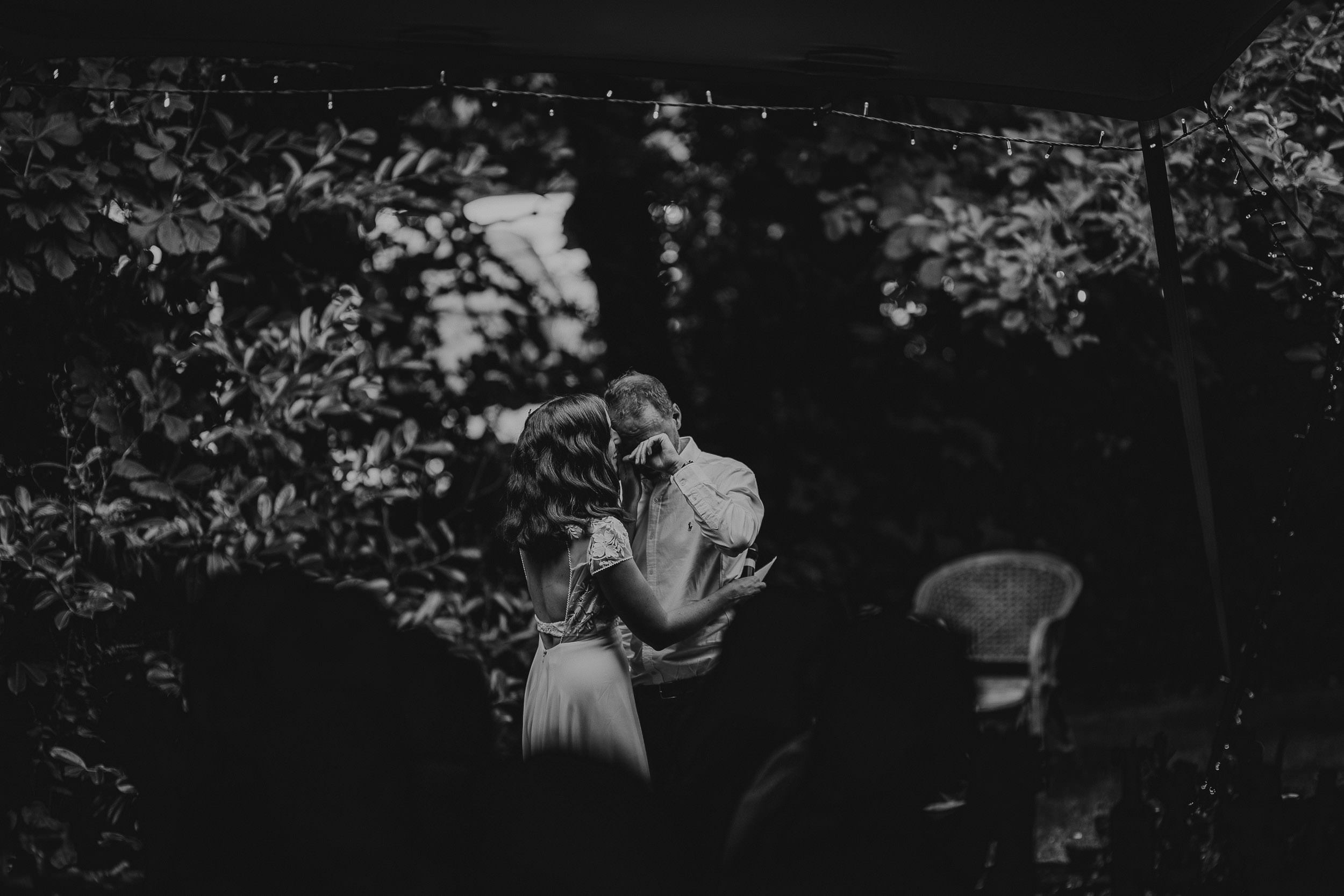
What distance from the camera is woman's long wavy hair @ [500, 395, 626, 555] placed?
233 cm

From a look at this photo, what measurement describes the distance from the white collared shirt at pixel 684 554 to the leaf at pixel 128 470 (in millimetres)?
1558

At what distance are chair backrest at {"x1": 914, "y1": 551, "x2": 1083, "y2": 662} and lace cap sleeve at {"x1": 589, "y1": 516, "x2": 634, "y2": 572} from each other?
14.6ft

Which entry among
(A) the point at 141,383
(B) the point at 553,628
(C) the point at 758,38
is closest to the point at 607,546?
(B) the point at 553,628

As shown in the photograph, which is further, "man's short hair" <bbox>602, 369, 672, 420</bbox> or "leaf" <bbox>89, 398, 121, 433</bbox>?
"leaf" <bbox>89, 398, 121, 433</bbox>

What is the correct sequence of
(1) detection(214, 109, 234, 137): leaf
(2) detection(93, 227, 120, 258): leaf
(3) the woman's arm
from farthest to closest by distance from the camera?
1. (1) detection(214, 109, 234, 137): leaf
2. (2) detection(93, 227, 120, 258): leaf
3. (3) the woman's arm

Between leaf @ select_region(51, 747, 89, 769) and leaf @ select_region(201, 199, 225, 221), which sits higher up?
leaf @ select_region(201, 199, 225, 221)

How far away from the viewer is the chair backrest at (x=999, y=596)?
21.2ft

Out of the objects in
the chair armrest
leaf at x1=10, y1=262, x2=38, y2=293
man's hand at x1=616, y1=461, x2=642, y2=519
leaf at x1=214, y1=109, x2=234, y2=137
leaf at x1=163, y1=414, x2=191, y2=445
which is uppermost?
leaf at x1=214, y1=109, x2=234, y2=137

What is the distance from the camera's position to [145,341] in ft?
11.4

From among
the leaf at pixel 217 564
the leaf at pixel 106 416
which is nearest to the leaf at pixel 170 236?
the leaf at pixel 106 416

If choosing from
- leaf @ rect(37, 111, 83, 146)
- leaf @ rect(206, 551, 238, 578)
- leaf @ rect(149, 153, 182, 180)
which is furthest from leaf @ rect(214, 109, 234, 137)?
leaf @ rect(206, 551, 238, 578)

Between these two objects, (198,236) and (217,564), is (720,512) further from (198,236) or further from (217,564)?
(198,236)

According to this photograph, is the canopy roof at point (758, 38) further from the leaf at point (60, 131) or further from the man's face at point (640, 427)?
the man's face at point (640, 427)

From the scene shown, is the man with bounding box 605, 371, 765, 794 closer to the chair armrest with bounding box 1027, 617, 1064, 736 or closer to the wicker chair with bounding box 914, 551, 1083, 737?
the chair armrest with bounding box 1027, 617, 1064, 736
